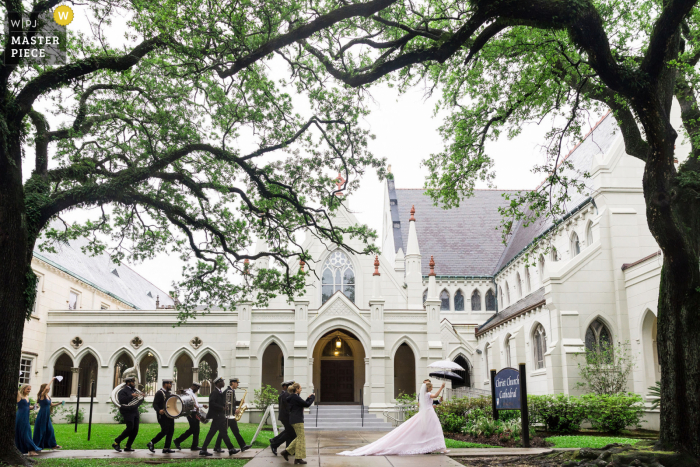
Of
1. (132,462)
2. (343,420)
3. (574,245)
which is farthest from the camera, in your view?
(574,245)

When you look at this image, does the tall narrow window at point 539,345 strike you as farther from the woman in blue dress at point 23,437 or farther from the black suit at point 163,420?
the woman in blue dress at point 23,437

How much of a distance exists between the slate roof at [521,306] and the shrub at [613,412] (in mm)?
5738

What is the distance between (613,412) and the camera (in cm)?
1822

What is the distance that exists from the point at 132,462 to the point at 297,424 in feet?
10.7

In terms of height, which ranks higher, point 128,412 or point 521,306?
point 521,306

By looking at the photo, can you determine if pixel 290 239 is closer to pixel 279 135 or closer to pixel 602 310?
pixel 279 135

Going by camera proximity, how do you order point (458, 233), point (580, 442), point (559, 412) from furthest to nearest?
point (458, 233), point (559, 412), point (580, 442)

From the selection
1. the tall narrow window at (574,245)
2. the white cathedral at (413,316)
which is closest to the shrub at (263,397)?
the white cathedral at (413,316)

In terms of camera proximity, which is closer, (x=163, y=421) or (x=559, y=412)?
(x=163, y=421)

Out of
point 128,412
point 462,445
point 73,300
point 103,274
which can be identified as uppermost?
point 103,274

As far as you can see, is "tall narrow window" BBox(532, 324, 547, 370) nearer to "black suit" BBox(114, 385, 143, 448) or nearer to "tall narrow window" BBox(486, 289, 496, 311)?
"tall narrow window" BBox(486, 289, 496, 311)

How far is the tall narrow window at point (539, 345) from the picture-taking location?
79.8 feet

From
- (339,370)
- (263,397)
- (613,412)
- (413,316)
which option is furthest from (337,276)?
(613,412)

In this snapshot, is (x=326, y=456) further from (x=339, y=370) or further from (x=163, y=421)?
(x=339, y=370)
